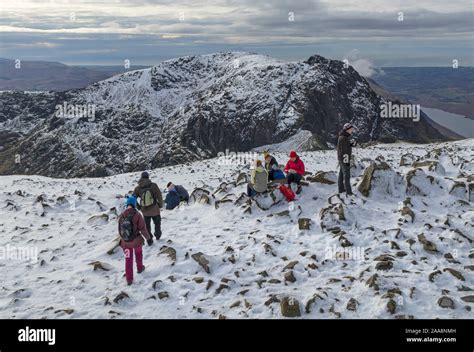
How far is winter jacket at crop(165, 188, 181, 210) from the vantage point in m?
18.8

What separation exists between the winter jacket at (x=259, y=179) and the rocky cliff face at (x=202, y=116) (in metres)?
86.4

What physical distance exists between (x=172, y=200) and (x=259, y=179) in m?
4.91

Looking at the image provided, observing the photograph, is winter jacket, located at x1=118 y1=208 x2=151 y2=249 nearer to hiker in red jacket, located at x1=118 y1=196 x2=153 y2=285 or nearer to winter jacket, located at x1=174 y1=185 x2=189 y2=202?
hiker in red jacket, located at x1=118 y1=196 x2=153 y2=285

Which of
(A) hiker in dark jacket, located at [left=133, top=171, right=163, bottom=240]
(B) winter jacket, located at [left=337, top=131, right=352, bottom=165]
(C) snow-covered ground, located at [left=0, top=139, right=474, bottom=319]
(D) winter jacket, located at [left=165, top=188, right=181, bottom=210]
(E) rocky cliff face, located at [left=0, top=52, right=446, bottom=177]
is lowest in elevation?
(C) snow-covered ground, located at [left=0, top=139, right=474, bottom=319]

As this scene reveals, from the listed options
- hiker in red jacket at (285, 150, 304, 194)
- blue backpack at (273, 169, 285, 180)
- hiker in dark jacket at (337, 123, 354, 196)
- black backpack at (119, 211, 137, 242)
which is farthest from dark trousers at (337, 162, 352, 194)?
black backpack at (119, 211, 137, 242)

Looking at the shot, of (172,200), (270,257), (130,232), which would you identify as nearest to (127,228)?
(130,232)

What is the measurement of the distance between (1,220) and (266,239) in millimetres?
13502

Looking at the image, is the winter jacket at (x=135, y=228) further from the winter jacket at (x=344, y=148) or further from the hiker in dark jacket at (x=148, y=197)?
the winter jacket at (x=344, y=148)

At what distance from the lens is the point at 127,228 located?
11.4 meters

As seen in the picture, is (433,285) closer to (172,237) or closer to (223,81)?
(172,237)

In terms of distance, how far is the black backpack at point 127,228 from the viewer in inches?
451

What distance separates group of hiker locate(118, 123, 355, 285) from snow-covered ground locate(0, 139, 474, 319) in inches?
22.3
